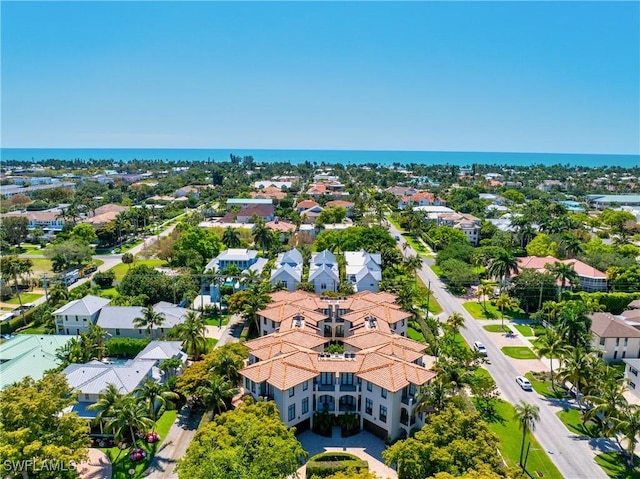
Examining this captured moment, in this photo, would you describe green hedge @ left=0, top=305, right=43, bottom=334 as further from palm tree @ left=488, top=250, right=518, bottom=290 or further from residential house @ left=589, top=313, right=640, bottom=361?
residential house @ left=589, top=313, right=640, bottom=361

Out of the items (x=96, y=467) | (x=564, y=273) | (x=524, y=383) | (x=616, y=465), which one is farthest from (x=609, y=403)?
(x=96, y=467)

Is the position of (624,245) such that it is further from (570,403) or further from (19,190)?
(19,190)

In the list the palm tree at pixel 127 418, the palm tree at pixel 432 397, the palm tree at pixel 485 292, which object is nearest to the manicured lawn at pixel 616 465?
the palm tree at pixel 432 397

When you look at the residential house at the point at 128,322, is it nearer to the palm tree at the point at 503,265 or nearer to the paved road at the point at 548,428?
the paved road at the point at 548,428

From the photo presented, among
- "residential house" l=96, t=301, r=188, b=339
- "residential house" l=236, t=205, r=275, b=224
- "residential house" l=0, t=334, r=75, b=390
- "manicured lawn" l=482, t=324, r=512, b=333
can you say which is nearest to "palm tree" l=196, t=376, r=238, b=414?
"residential house" l=0, t=334, r=75, b=390

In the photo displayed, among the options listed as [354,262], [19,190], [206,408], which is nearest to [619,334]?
[354,262]
